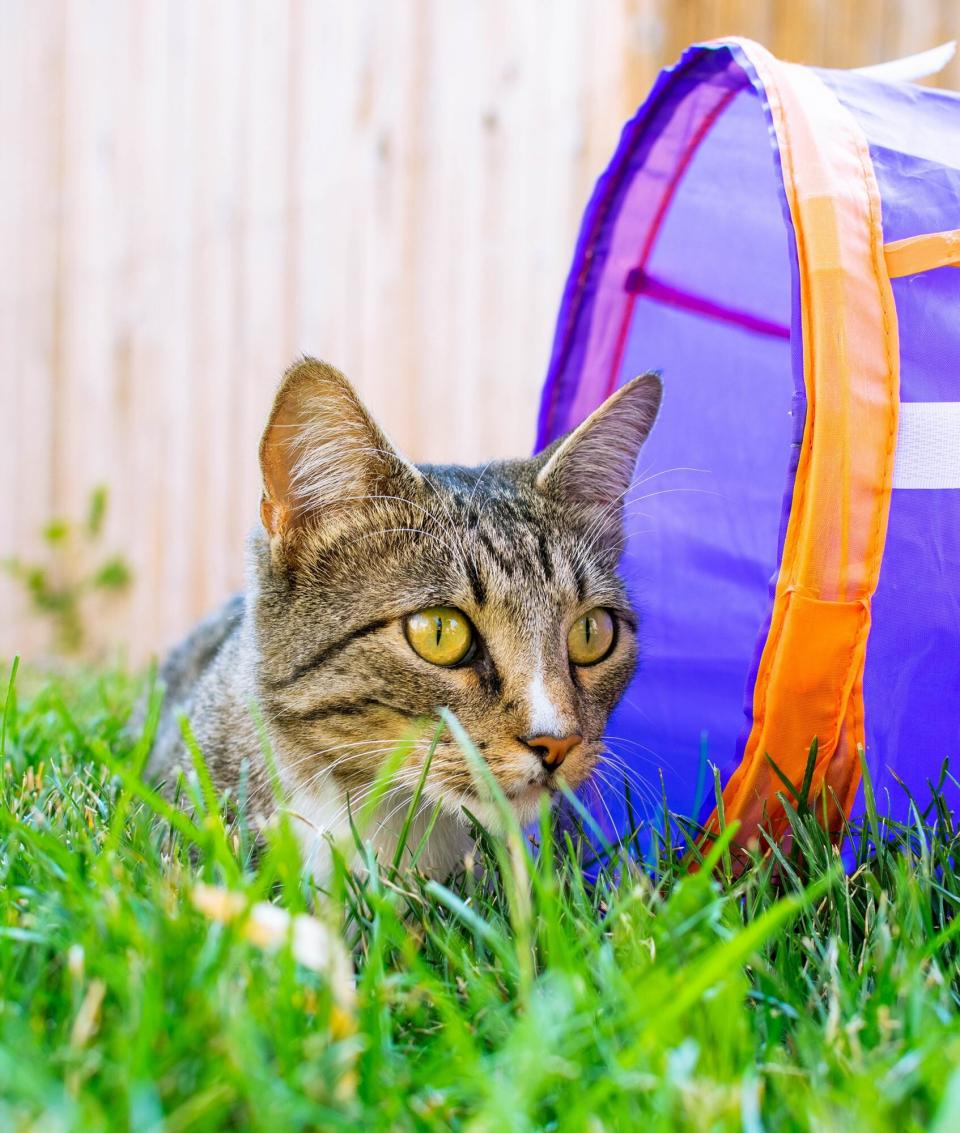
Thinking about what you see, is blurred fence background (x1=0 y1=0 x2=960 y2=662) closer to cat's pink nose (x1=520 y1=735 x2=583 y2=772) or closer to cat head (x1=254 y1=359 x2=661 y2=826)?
cat head (x1=254 y1=359 x2=661 y2=826)

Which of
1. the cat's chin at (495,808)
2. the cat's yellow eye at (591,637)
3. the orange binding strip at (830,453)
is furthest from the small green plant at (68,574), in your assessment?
the orange binding strip at (830,453)

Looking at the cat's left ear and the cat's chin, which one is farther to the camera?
the cat's left ear

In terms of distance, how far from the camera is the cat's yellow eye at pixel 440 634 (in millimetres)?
1509

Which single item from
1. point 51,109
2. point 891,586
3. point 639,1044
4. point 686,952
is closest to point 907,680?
point 891,586

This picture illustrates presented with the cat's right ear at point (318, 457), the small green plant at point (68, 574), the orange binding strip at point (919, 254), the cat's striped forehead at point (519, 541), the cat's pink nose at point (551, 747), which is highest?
the orange binding strip at point (919, 254)

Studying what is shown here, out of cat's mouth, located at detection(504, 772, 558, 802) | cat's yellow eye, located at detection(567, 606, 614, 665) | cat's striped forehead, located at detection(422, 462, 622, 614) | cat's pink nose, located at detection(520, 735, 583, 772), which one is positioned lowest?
cat's mouth, located at detection(504, 772, 558, 802)

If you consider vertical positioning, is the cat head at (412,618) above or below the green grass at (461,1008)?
above

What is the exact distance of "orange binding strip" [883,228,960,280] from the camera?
1.42 m

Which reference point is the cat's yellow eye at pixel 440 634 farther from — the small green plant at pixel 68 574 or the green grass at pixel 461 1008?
the small green plant at pixel 68 574

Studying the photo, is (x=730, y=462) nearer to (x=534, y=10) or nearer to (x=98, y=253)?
(x=534, y=10)

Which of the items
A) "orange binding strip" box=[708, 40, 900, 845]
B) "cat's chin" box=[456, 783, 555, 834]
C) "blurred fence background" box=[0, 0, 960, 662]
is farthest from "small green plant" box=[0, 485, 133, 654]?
"orange binding strip" box=[708, 40, 900, 845]

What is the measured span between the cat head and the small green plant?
3.28 m

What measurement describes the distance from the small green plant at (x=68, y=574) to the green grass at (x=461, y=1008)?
12.1ft

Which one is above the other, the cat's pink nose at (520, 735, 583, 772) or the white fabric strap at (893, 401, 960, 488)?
the white fabric strap at (893, 401, 960, 488)
